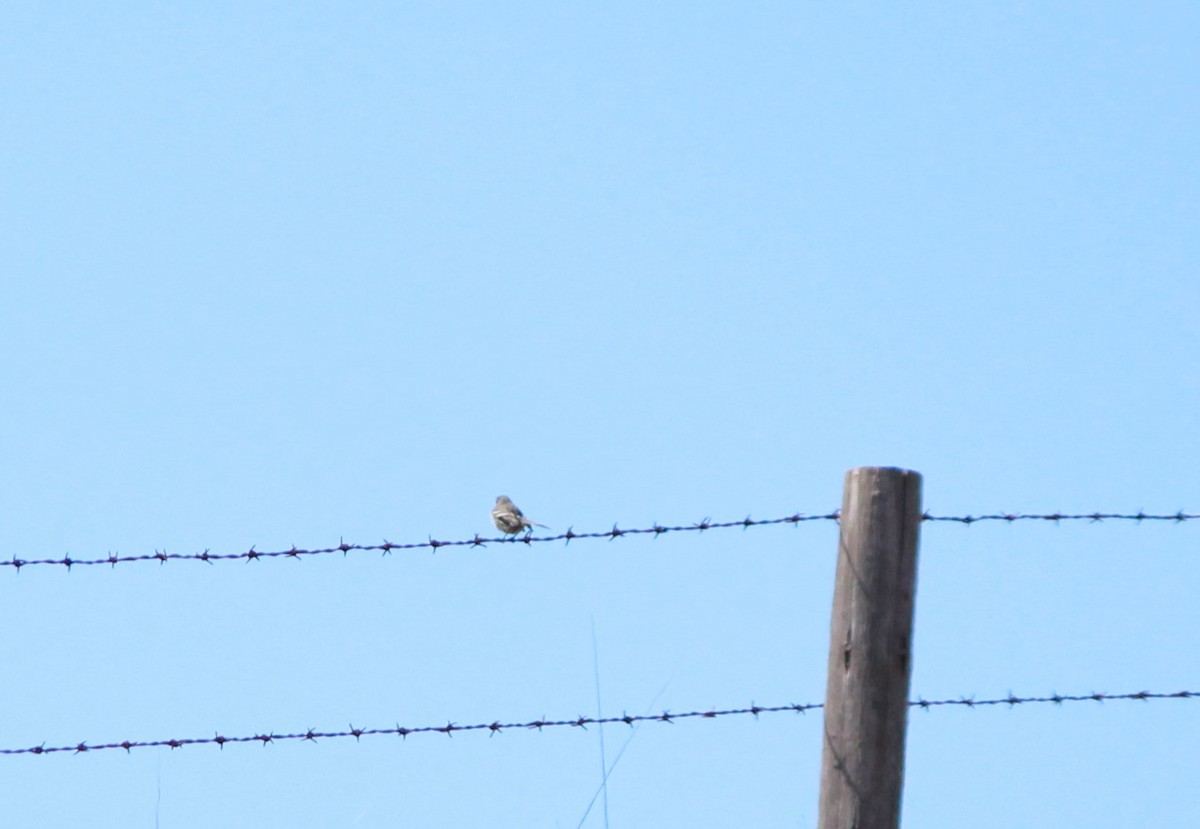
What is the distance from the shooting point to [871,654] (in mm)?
4762

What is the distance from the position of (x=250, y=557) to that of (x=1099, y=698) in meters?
2.91

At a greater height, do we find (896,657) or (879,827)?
(896,657)

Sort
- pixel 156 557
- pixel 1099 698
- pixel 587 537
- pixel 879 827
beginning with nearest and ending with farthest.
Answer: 1. pixel 879 827
2. pixel 1099 698
3. pixel 587 537
4. pixel 156 557

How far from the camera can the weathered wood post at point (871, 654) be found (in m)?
4.69

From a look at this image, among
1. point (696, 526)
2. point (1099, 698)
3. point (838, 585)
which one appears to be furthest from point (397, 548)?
point (1099, 698)

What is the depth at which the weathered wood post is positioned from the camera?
469cm

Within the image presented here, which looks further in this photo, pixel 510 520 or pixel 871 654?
pixel 510 520

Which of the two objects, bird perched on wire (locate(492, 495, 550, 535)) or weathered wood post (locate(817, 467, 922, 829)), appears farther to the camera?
bird perched on wire (locate(492, 495, 550, 535))

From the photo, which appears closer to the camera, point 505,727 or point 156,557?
point 505,727

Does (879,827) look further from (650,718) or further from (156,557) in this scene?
(156,557)

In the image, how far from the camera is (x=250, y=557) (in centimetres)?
627

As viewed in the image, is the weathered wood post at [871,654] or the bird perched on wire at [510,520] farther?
the bird perched on wire at [510,520]

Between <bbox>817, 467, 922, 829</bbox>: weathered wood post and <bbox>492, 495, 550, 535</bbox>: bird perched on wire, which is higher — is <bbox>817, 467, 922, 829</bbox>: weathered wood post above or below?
below

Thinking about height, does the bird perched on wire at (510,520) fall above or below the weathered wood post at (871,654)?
above
